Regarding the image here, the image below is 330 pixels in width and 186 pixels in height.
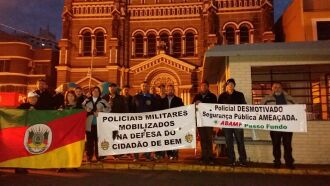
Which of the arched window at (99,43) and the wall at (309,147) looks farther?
the arched window at (99,43)

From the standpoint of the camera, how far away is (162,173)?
7992mm

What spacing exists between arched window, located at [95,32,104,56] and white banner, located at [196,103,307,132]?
23.3m

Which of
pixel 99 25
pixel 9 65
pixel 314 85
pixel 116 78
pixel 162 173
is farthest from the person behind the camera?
pixel 9 65

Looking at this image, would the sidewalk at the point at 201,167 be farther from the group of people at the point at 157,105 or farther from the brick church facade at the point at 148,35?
the brick church facade at the point at 148,35

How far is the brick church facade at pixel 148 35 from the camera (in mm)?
28828

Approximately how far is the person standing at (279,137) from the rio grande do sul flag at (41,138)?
15.9 feet

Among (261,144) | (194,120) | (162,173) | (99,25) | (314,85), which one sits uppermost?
(99,25)

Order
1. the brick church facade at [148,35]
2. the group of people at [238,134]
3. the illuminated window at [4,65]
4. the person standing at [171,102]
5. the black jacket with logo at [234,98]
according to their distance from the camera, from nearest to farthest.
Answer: the group of people at [238,134] < the black jacket with logo at [234,98] < the person standing at [171,102] < the brick church facade at [148,35] < the illuminated window at [4,65]

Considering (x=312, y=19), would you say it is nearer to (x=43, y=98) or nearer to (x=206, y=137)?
(x=206, y=137)

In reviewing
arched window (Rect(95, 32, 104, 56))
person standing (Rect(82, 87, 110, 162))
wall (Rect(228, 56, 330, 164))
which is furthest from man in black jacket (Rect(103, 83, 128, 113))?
arched window (Rect(95, 32, 104, 56))

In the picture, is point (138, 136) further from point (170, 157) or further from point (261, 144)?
point (261, 144)

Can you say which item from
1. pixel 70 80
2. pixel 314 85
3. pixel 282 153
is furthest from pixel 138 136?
pixel 70 80

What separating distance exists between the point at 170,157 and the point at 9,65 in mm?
28640

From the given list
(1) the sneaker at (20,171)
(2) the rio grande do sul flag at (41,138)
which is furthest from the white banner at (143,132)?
(1) the sneaker at (20,171)
